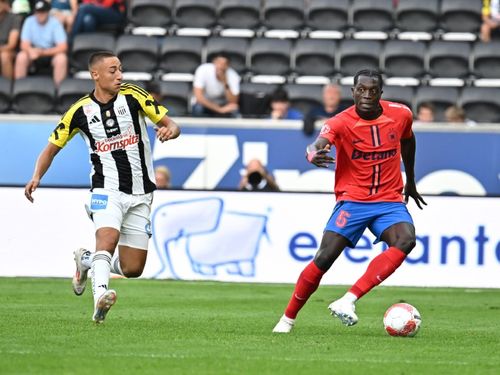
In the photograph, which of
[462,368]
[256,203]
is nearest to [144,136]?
[462,368]

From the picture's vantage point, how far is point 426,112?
17.7 m

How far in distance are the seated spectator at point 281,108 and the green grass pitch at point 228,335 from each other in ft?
12.7

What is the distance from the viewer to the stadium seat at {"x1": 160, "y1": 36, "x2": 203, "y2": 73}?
20.3 meters

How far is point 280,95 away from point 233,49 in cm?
264

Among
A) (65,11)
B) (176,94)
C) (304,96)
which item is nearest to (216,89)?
(176,94)

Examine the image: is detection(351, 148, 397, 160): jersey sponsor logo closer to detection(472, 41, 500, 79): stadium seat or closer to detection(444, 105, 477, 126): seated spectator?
detection(444, 105, 477, 126): seated spectator

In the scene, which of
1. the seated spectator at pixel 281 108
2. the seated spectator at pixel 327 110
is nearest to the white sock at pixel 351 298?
the seated spectator at pixel 327 110

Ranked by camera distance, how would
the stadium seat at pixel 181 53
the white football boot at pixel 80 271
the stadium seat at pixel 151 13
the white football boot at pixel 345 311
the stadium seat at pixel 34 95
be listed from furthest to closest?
the stadium seat at pixel 151 13, the stadium seat at pixel 181 53, the stadium seat at pixel 34 95, the white football boot at pixel 80 271, the white football boot at pixel 345 311

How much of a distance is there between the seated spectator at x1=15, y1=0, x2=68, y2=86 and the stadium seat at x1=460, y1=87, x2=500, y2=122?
239 inches

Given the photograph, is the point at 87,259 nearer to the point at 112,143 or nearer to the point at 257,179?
the point at 112,143

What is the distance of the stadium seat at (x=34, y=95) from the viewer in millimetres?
19281

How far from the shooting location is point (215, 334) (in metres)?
9.65

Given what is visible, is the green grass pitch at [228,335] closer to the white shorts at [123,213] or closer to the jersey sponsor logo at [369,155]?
the white shorts at [123,213]

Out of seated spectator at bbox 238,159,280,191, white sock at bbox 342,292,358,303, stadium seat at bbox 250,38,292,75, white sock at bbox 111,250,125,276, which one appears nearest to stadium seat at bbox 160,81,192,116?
stadium seat at bbox 250,38,292,75
